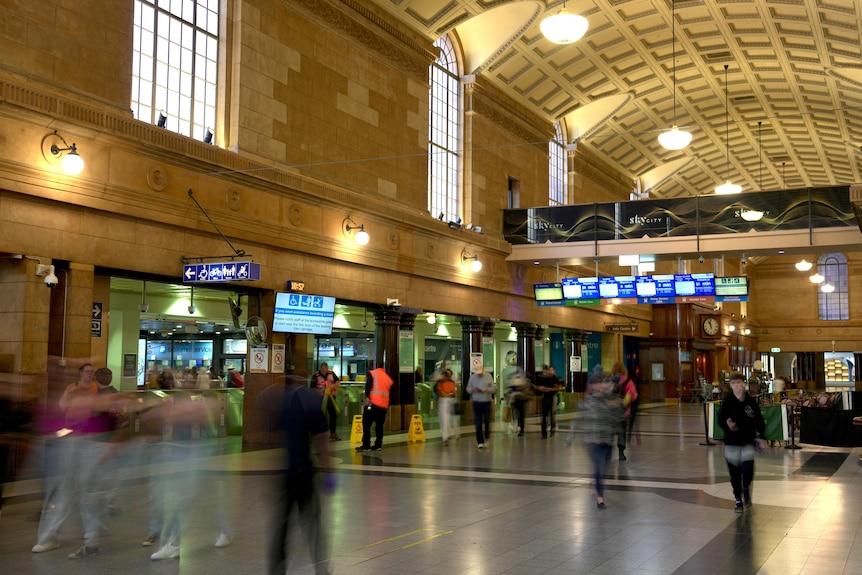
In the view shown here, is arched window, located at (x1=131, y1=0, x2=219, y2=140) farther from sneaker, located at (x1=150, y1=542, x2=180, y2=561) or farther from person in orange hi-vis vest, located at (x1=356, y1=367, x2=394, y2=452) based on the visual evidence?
sneaker, located at (x1=150, y1=542, x2=180, y2=561)

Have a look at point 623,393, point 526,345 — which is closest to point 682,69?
point 526,345

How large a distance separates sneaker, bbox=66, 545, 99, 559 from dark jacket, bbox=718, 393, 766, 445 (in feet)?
20.8

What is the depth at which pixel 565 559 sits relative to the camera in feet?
22.0

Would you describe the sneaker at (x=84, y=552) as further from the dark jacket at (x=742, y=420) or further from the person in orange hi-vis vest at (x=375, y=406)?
the person in orange hi-vis vest at (x=375, y=406)

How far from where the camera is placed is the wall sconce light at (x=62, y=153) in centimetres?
1162

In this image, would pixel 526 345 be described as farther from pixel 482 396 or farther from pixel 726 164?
pixel 726 164

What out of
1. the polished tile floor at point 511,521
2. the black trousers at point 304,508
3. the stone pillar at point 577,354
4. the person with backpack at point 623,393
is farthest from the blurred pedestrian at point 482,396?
the stone pillar at point 577,354

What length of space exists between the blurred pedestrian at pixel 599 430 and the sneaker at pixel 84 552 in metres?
5.05

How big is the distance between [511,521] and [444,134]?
629 inches

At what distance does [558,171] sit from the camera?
29547mm

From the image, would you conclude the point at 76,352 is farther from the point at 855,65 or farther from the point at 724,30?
the point at 855,65

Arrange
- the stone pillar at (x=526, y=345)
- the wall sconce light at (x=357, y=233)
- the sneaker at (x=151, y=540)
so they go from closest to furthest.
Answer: the sneaker at (x=151, y=540)
the wall sconce light at (x=357, y=233)
the stone pillar at (x=526, y=345)

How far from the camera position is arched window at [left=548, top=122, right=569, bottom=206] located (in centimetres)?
2902

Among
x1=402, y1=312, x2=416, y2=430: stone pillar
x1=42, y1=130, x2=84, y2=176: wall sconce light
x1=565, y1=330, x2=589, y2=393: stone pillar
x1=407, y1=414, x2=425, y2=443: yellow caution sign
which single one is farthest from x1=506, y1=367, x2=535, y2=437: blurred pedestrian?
x1=565, y1=330, x2=589, y2=393: stone pillar
